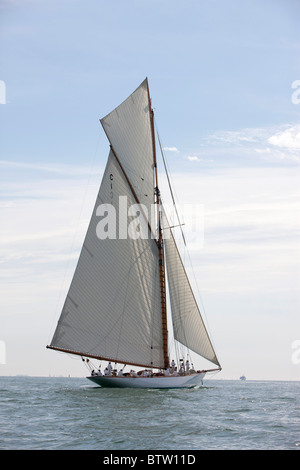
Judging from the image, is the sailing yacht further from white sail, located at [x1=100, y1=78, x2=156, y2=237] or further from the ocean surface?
the ocean surface

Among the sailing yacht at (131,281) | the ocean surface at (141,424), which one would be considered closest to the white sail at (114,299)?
the sailing yacht at (131,281)

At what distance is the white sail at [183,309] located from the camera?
55.3 metres

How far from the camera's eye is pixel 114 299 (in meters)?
52.6

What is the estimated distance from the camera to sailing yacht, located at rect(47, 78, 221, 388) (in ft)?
170

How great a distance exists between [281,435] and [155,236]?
2921 centimetres

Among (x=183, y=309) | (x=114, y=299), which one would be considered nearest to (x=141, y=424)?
(x=114, y=299)

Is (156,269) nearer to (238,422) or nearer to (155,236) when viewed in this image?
(155,236)

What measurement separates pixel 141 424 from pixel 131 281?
901 inches

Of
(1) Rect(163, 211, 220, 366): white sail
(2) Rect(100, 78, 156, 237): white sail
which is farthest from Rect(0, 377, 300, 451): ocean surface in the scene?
(2) Rect(100, 78, 156, 237): white sail

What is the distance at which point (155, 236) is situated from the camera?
57.1 m

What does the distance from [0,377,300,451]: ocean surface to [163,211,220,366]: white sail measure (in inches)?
356

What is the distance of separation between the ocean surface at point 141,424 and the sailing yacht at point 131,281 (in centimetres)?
645

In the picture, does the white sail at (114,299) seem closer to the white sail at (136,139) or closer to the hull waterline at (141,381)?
the white sail at (136,139)

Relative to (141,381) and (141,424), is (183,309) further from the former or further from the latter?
(141,424)
